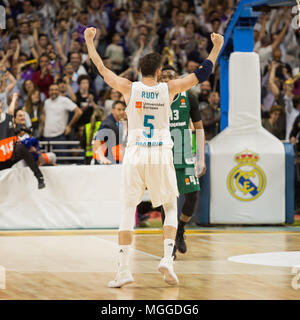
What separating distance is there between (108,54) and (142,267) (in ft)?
31.6

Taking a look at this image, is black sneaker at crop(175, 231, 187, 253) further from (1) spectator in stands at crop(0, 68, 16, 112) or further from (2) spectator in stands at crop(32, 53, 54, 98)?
(2) spectator in stands at crop(32, 53, 54, 98)

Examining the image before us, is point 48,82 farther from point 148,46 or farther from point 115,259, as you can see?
point 115,259

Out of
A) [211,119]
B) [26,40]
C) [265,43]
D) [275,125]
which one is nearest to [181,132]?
[211,119]

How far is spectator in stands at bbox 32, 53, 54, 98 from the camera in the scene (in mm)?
14867

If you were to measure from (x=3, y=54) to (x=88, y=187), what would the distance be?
203 inches

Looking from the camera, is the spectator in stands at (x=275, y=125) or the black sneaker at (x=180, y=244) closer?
the black sneaker at (x=180, y=244)

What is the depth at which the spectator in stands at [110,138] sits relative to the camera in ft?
37.8

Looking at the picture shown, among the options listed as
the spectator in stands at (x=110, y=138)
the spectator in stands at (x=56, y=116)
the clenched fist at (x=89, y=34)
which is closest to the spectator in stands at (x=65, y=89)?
the spectator in stands at (x=56, y=116)

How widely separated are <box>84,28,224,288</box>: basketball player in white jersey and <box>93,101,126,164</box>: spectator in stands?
5.41 meters

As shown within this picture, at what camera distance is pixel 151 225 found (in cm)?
1220

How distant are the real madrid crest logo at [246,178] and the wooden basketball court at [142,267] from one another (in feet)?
3.32

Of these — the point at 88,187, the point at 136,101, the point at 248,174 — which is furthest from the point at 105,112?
the point at 136,101

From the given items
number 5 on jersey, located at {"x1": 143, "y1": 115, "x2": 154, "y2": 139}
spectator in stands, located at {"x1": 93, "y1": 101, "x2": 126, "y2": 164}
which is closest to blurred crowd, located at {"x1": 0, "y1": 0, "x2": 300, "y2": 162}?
spectator in stands, located at {"x1": 93, "y1": 101, "x2": 126, "y2": 164}

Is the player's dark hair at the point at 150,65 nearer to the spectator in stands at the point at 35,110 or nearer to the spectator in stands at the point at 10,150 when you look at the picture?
the spectator in stands at the point at 10,150
